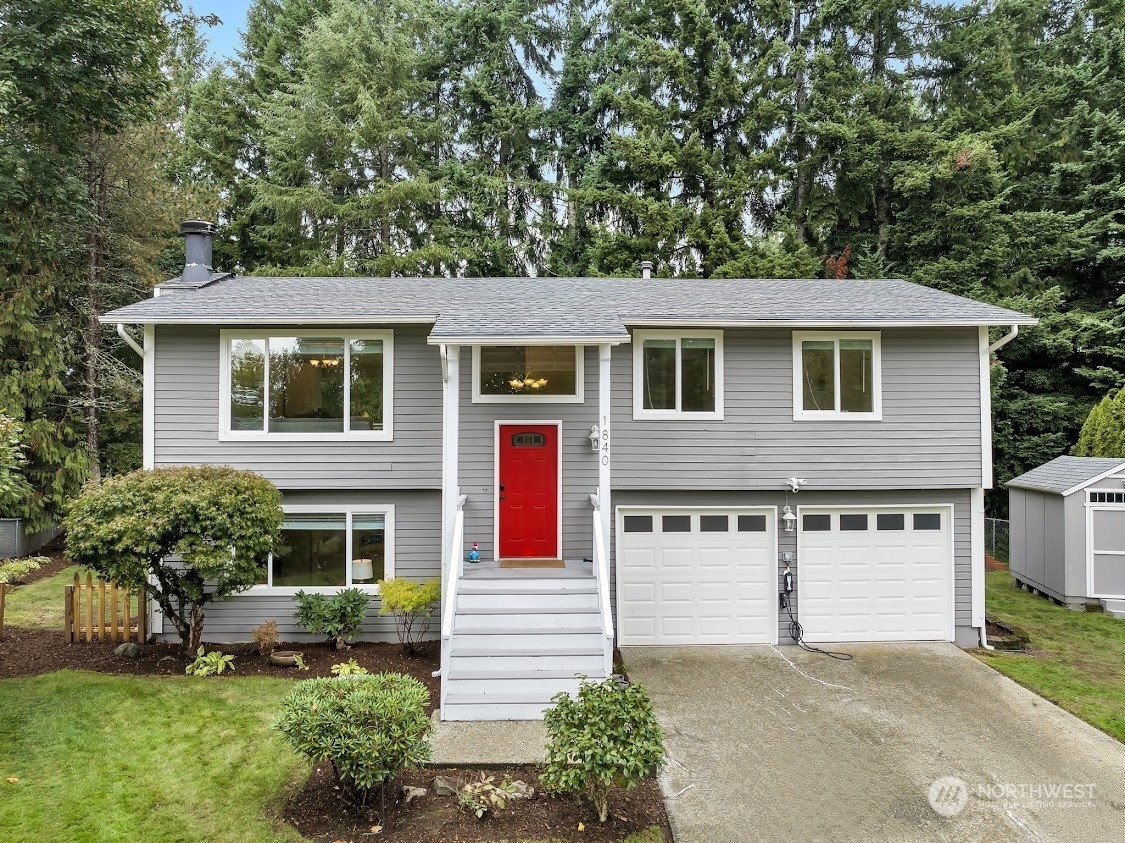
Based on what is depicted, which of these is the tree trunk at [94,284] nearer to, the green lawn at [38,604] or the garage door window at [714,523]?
the green lawn at [38,604]

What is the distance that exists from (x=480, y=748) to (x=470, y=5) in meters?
22.3

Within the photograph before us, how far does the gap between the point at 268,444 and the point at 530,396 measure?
3714mm

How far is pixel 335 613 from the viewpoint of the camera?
788 cm

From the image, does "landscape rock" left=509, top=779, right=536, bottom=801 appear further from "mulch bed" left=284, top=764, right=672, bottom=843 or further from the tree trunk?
the tree trunk

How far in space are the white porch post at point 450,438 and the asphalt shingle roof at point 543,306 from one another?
1.31 feet

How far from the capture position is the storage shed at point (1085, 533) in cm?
994

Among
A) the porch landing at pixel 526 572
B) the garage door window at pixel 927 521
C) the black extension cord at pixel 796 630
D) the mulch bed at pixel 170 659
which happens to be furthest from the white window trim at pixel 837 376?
the mulch bed at pixel 170 659

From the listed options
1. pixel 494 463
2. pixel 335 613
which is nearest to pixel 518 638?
pixel 494 463

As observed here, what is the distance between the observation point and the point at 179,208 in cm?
1568

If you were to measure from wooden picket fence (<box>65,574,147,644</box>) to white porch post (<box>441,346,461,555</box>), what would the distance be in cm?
418

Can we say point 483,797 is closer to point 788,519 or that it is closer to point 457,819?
point 457,819

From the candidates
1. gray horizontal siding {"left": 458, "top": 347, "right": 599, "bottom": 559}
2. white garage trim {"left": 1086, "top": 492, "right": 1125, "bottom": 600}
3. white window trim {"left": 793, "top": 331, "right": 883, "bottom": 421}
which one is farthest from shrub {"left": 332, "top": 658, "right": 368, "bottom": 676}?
white garage trim {"left": 1086, "top": 492, "right": 1125, "bottom": 600}

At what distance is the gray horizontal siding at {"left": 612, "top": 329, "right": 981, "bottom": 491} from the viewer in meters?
8.53

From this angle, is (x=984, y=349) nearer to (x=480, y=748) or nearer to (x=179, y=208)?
(x=480, y=748)
